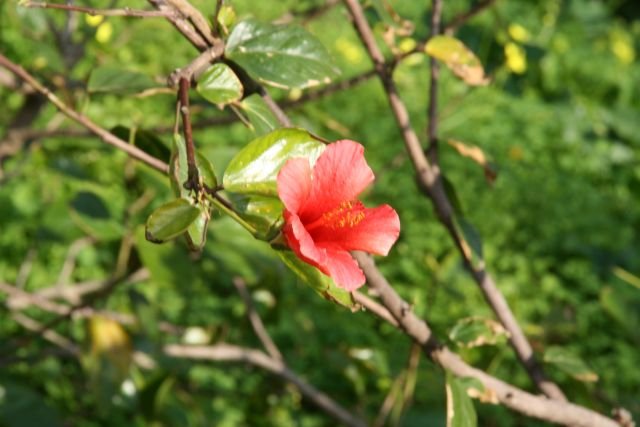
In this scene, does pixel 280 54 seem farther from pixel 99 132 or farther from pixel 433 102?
pixel 433 102

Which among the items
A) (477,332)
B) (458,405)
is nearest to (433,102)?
(477,332)

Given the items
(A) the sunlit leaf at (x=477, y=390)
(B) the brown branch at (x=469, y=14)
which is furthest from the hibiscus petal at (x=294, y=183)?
(B) the brown branch at (x=469, y=14)

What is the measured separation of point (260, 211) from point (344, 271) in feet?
0.29

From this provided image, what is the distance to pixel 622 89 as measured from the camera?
4191 mm

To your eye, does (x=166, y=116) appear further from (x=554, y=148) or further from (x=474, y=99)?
(x=554, y=148)

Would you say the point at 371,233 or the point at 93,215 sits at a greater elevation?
the point at 371,233

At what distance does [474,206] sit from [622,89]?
1280 mm

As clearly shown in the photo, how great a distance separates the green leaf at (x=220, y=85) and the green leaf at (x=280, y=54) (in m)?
0.03

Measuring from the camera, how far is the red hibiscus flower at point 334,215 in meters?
0.65

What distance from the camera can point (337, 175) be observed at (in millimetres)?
678

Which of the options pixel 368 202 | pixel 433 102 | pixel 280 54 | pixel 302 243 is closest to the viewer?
pixel 302 243

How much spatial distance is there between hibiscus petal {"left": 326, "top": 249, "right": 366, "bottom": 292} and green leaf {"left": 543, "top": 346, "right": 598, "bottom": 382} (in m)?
0.53

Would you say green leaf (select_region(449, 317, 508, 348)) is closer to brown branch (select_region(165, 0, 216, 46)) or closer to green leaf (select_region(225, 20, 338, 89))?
green leaf (select_region(225, 20, 338, 89))

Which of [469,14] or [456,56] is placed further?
[469,14]
